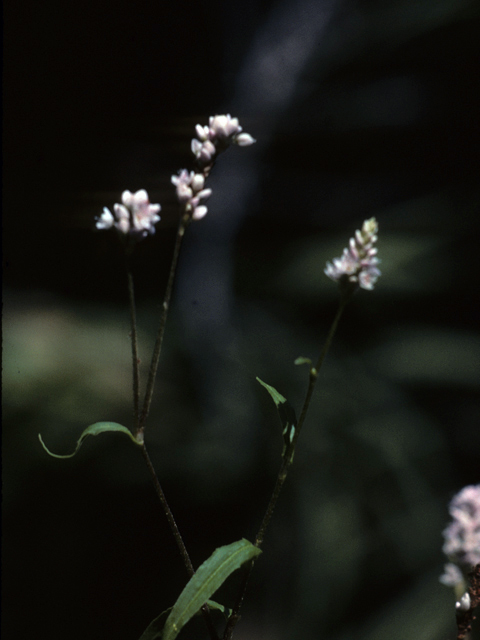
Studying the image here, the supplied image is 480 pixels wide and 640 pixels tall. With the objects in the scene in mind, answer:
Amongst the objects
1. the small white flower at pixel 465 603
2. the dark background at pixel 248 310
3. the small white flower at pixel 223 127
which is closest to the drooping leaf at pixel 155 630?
the small white flower at pixel 465 603

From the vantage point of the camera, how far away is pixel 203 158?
0.28 metres

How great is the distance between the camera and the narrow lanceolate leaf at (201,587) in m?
0.26

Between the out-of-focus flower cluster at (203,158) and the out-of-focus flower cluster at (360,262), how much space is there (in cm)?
8

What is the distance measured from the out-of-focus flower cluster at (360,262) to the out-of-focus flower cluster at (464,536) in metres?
0.13

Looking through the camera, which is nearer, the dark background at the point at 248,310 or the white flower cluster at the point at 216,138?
the white flower cluster at the point at 216,138

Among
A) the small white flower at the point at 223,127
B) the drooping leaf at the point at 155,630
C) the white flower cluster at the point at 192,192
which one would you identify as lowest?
the drooping leaf at the point at 155,630

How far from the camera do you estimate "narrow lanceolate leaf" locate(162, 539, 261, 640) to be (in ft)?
0.84

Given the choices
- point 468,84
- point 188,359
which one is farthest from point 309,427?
point 468,84

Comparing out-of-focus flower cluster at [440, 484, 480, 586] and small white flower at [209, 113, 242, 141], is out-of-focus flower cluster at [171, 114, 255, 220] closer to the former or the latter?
small white flower at [209, 113, 242, 141]

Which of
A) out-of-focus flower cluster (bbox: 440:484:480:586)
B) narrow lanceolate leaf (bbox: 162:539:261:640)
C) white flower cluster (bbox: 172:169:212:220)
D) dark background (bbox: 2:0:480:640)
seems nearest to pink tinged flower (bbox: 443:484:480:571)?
out-of-focus flower cluster (bbox: 440:484:480:586)

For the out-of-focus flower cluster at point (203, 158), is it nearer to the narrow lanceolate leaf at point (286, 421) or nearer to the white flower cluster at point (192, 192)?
the white flower cluster at point (192, 192)

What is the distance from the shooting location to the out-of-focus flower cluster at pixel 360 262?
0.83 feet

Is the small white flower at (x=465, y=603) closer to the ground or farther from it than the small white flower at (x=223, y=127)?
closer to the ground

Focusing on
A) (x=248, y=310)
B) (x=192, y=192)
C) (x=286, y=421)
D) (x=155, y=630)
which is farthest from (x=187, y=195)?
(x=248, y=310)
